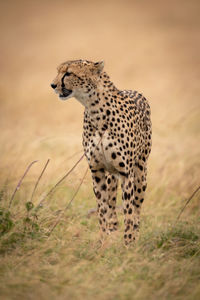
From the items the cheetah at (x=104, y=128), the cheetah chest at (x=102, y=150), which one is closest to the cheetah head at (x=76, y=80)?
Answer: the cheetah at (x=104, y=128)

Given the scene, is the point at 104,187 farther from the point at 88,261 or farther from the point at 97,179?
the point at 88,261

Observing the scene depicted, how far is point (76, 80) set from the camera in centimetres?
509

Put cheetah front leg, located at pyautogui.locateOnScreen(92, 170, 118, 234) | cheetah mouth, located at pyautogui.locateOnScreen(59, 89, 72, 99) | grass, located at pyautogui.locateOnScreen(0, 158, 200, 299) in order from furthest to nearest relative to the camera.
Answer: cheetah front leg, located at pyautogui.locateOnScreen(92, 170, 118, 234)
cheetah mouth, located at pyautogui.locateOnScreen(59, 89, 72, 99)
grass, located at pyautogui.locateOnScreen(0, 158, 200, 299)

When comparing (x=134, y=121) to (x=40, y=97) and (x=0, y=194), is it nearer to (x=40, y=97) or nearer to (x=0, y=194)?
(x=0, y=194)

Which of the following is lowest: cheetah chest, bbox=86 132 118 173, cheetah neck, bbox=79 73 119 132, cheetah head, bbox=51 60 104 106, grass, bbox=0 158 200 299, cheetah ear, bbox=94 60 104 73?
grass, bbox=0 158 200 299

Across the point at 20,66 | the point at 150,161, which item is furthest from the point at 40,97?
the point at 150,161

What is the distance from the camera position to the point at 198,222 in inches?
223

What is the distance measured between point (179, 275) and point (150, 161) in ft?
14.1

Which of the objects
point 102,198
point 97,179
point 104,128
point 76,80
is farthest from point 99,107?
point 102,198

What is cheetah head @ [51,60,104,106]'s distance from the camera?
5082mm

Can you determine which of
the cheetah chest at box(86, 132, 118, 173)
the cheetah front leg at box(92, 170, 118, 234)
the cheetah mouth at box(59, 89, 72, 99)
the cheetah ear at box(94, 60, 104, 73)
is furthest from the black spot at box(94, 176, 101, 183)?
the cheetah ear at box(94, 60, 104, 73)

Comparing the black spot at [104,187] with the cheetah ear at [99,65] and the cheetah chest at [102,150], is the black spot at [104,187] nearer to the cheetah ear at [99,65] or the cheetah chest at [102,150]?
the cheetah chest at [102,150]

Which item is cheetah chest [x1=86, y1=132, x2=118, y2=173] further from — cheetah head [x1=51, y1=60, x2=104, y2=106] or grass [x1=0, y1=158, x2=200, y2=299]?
grass [x1=0, y1=158, x2=200, y2=299]

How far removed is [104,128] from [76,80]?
1.57ft
